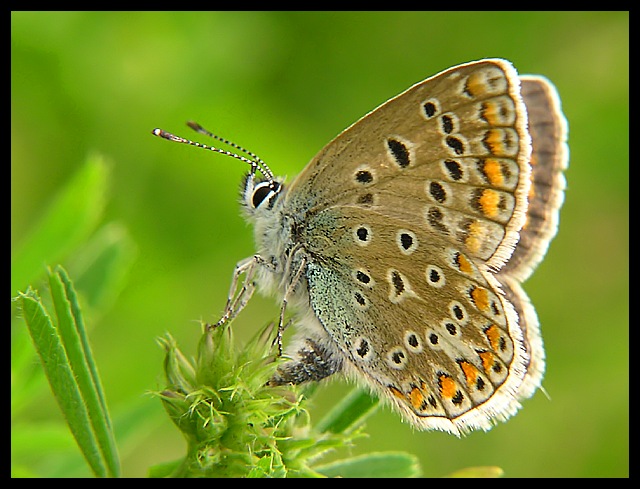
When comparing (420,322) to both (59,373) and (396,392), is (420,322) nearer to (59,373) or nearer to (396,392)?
(396,392)

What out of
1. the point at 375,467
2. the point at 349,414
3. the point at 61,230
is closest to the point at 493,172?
the point at 349,414

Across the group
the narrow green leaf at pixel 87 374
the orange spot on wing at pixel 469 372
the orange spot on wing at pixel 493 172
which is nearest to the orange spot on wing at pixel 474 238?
the orange spot on wing at pixel 493 172

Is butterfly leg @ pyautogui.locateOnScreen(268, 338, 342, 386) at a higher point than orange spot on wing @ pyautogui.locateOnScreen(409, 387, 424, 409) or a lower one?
higher

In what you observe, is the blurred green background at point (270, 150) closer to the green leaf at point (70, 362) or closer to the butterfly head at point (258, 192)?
the butterfly head at point (258, 192)

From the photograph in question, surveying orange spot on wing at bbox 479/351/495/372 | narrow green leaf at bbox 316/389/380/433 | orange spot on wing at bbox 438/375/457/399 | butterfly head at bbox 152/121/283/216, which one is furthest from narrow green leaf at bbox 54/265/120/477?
orange spot on wing at bbox 479/351/495/372

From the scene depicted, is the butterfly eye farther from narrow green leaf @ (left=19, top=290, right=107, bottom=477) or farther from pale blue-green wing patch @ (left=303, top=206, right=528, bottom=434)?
narrow green leaf @ (left=19, top=290, right=107, bottom=477)
